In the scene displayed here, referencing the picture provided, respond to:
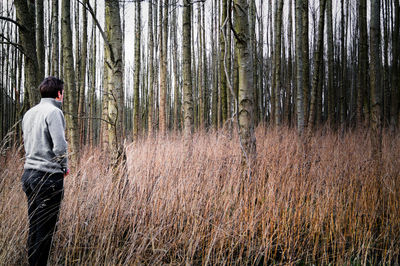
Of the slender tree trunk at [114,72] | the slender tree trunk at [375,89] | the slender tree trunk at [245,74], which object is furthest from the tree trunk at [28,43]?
the slender tree trunk at [375,89]

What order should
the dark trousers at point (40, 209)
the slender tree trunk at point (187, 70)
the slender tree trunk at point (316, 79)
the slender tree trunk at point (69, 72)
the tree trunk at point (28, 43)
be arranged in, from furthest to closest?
the slender tree trunk at point (187, 70)
the slender tree trunk at point (316, 79)
the slender tree trunk at point (69, 72)
the tree trunk at point (28, 43)
the dark trousers at point (40, 209)

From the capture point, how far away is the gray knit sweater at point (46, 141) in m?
1.79

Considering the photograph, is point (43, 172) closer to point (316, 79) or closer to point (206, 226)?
point (206, 226)

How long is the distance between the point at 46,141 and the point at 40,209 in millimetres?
537

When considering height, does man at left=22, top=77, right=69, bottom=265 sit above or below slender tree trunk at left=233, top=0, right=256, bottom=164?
below

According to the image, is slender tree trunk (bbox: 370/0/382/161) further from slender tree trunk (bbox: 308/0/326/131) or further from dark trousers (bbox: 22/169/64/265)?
dark trousers (bbox: 22/169/64/265)

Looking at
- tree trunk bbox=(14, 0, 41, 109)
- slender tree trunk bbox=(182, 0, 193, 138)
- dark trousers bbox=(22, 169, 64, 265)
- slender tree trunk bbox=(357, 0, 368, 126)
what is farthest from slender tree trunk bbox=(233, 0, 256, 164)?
slender tree trunk bbox=(357, 0, 368, 126)

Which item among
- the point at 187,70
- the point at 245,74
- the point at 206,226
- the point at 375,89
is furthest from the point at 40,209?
the point at 375,89

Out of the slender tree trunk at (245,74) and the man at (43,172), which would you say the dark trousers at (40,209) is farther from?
the slender tree trunk at (245,74)

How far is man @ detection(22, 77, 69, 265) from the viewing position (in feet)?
Result: 5.71

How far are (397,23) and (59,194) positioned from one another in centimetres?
1285

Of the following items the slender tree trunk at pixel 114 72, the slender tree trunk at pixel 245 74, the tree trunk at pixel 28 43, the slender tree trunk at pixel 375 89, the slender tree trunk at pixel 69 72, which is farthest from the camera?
the slender tree trunk at pixel 69 72

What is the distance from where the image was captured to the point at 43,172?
1813 mm

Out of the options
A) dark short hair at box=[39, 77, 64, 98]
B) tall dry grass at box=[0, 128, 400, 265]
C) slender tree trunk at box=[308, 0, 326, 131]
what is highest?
slender tree trunk at box=[308, 0, 326, 131]
